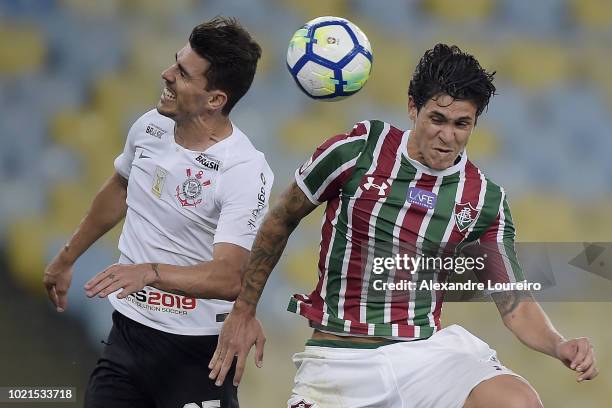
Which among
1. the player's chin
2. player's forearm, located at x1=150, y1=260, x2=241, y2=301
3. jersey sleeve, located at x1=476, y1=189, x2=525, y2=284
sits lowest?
player's forearm, located at x1=150, y1=260, x2=241, y2=301

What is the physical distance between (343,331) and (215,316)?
0.69 meters

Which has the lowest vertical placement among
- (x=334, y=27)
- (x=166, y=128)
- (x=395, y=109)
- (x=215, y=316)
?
(x=215, y=316)

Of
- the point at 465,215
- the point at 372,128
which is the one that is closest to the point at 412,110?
the point at 372,128

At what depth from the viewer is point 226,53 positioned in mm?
4570

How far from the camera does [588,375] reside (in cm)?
354

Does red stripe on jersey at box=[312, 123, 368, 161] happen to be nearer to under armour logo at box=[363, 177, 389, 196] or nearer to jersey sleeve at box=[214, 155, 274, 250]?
under armour logo at box=[363, 177, 389, 196]

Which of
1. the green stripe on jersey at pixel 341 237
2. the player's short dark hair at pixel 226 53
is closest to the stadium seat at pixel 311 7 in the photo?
the player's short dark hair at pixel 226 53

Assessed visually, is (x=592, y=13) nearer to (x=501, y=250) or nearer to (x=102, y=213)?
(x=501, y=250)

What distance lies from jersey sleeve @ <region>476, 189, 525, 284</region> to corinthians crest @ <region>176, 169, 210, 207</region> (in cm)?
107

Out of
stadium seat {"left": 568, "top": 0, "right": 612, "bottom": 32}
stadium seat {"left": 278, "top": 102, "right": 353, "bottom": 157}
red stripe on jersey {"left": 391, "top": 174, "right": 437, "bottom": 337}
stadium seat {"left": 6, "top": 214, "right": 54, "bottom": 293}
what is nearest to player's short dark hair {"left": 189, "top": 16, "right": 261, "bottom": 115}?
red stripe on jersey {"left": 391, "top": 174, "right": 437, "bottom": 337}

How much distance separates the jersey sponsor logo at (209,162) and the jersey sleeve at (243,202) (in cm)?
6

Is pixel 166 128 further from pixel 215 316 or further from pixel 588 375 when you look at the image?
pixel 588 375

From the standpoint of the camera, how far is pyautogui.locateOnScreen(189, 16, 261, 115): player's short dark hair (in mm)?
4555

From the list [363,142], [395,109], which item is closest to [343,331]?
[363,142]
